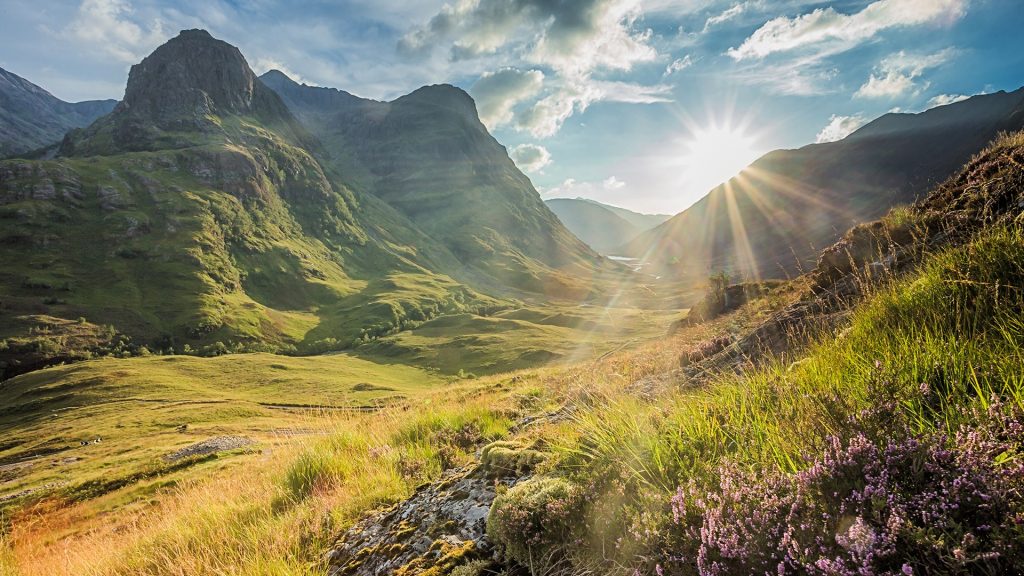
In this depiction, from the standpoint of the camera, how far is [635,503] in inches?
118

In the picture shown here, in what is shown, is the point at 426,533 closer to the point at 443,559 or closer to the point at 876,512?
the point at 443,559

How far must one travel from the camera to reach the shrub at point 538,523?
10.8ft

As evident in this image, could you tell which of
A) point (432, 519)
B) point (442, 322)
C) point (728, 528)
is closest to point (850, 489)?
point (728, 528)

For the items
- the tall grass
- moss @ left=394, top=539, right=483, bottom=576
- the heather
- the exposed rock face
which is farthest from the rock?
the heather

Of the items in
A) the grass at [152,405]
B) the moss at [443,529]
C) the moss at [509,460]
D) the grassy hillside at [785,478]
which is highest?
the grassy hillside at [785,478]

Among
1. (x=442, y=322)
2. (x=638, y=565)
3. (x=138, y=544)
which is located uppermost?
(x=638, y=565)

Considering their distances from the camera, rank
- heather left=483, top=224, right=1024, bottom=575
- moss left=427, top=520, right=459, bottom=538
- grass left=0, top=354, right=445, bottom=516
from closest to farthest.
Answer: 1. heather left=483, top=224, right=1024, bottom=575
2. moss left=427, top=520, right=459, bottom=538
3. grass left=0, top=354, right=445, bottom=516

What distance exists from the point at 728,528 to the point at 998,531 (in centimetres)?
103

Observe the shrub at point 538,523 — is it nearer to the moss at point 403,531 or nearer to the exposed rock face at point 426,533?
the exposed rock face at point 426,533

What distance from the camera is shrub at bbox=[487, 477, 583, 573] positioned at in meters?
3.29

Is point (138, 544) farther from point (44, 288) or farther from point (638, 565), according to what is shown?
point (44, 288)

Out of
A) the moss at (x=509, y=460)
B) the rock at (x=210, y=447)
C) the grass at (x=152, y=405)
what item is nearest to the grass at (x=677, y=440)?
the moss at (x=509, y=460)

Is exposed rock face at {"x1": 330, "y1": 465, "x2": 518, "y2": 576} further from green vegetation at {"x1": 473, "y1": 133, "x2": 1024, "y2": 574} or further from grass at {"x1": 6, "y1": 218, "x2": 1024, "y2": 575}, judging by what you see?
green vegetation at {"x1": 473, "y1": 133, "x2": 1024, "y2": 574}

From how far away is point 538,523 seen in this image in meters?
3.44
